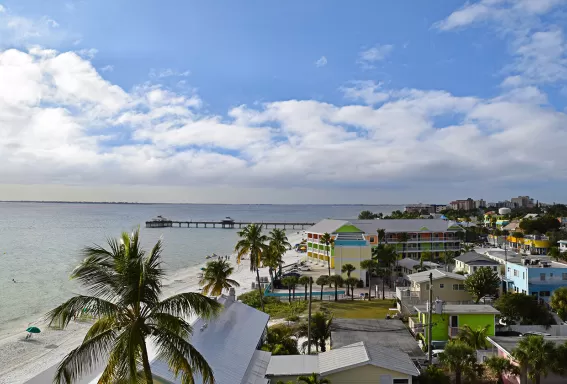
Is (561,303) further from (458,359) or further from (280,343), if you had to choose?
(280,343)

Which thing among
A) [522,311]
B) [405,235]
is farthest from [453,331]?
[405,235]

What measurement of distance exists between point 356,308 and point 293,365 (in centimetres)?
2476

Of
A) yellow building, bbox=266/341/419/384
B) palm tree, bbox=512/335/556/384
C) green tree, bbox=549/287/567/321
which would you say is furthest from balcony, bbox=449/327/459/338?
green tree, bbox=549/287/567/321

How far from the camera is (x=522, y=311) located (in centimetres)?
3438

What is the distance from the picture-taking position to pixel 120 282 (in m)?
11.6

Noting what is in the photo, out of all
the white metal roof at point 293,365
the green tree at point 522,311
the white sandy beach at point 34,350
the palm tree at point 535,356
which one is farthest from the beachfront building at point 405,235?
the palm tree at point 535,356

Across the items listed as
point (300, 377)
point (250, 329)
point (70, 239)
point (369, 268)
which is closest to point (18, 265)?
point (70, 239)

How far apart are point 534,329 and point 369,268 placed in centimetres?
2723

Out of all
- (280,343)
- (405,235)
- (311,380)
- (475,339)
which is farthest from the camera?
(405,235)

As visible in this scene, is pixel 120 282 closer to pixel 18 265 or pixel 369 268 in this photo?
pixel 369 268

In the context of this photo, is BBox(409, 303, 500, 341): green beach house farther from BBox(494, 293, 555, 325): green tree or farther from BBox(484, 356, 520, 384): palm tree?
BBox(484, 356, 520, 384): palm tree

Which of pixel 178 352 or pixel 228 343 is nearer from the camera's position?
pixel 178 352

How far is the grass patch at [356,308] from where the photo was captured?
4169cm

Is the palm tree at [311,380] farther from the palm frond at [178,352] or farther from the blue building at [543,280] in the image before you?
the blue building at [543,280]
